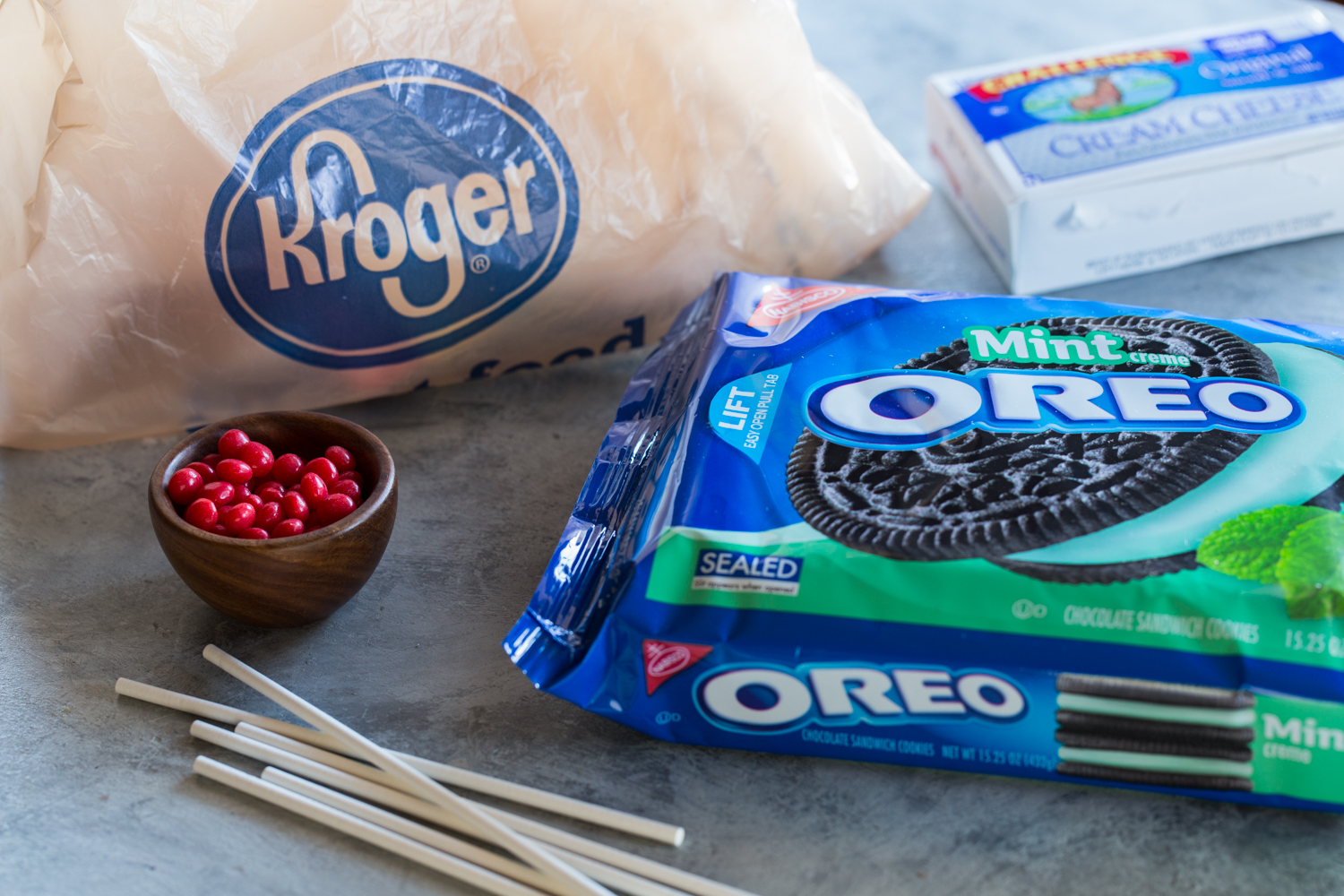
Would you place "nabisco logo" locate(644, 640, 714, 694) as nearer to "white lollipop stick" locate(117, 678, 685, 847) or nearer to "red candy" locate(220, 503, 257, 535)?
"white lollipop stick" locate(117, 678, 685, 847)

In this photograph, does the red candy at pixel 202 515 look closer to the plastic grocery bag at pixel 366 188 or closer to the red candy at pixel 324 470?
the red candy at pixel 324 470

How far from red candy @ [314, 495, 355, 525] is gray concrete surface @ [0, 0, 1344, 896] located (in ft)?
0.29

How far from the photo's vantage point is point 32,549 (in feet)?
2.38

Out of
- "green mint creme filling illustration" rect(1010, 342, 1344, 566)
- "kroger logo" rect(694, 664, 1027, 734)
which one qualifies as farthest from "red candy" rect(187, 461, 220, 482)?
"green mint creme filling illustration" rect(1010, 342, 1344, 566)

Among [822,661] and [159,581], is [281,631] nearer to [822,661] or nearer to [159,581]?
[159,581]

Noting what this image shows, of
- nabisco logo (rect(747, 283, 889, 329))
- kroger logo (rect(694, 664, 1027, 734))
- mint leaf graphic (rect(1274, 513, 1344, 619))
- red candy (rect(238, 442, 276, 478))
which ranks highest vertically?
nabisco logo (rect(747, 283, 889, 329))

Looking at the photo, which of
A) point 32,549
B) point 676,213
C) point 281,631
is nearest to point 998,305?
point 676,213

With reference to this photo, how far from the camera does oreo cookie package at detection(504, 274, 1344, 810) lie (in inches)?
21.1

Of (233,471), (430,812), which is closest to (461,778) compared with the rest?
(430,812)

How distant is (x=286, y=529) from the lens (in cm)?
61

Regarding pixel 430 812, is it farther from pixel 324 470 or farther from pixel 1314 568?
pixel 1314 568

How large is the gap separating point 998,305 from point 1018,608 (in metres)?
0.28

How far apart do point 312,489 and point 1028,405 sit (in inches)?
17.3

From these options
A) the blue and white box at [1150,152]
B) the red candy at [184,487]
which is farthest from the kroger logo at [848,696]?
the blue and white box at [1150,152]
